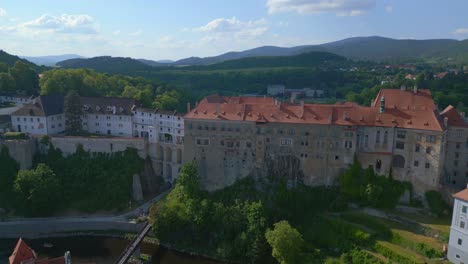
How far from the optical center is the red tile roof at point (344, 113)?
51.0 meters

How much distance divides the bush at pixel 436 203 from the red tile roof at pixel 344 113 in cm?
874

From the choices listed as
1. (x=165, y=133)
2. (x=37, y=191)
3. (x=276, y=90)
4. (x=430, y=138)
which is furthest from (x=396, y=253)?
(x=276, y=90)

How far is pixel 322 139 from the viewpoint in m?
53.8

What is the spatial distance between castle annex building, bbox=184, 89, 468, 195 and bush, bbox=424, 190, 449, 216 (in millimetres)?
1140

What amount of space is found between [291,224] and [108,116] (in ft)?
139

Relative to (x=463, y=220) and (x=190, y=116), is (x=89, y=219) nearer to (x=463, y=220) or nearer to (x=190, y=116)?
(x=190, y=116)

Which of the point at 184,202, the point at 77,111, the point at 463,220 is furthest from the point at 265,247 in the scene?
the point at 77,111

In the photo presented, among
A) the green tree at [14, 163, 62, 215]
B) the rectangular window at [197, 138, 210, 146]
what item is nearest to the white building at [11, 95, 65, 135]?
the green tree at [14, 163, 62, 215]

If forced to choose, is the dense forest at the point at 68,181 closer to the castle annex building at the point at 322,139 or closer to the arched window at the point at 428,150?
the castle annex building at the point at 322,139

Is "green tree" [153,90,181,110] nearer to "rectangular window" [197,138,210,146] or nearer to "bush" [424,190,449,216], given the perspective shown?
"rectangular window" [197,138,210,146]

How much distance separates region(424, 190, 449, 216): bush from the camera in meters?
48.1

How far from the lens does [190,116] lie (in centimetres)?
5862

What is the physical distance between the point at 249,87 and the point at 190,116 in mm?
99291

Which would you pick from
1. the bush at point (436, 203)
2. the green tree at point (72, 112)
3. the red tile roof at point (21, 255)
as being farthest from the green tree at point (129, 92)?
the bush at point (436, 203)
